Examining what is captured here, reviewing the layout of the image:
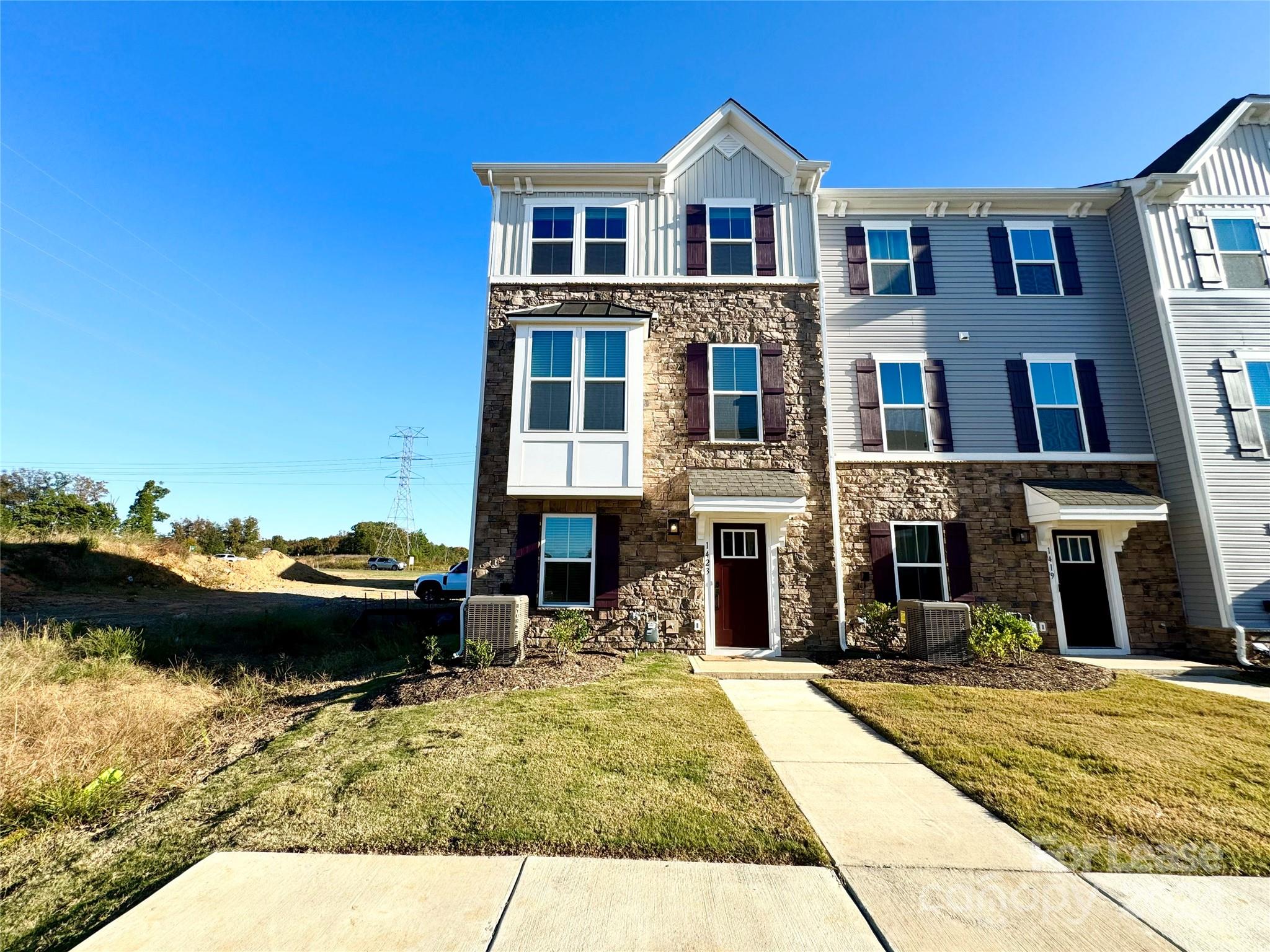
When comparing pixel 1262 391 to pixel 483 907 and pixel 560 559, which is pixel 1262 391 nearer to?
pixel 560 559

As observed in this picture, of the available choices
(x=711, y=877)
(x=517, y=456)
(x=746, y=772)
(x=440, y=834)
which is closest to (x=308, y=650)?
(x=517, y=456)

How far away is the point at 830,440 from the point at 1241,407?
25.1ft

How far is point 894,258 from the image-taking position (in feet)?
37.4

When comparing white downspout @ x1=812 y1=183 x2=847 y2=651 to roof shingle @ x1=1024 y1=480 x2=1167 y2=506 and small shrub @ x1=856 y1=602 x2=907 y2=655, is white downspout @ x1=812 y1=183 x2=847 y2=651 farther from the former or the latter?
roof shingle @ x1=1024 y1=480 x2=1167 y2=506

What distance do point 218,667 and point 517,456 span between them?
226 inches

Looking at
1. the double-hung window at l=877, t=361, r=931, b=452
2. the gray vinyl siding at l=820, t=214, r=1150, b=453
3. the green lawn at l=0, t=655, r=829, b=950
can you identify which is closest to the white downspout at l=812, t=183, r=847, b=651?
the gray vinyl siding at l=820, t=214, r=1150, b=453

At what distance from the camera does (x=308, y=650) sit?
10.4 metres

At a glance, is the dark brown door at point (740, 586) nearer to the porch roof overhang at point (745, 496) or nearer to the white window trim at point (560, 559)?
the porch roof overhang at point (745, 496)

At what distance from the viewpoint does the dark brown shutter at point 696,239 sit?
35.6 feet

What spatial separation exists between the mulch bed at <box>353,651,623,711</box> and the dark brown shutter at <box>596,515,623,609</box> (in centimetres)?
117

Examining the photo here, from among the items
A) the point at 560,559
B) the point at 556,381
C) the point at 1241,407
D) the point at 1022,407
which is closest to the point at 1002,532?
the point at 1022,407

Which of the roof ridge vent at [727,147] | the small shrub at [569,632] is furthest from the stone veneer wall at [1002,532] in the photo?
the roof ridge vent at [727,147]

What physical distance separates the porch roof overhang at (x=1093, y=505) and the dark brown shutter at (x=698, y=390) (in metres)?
6.23

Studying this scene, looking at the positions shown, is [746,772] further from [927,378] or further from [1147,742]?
[927,378]
